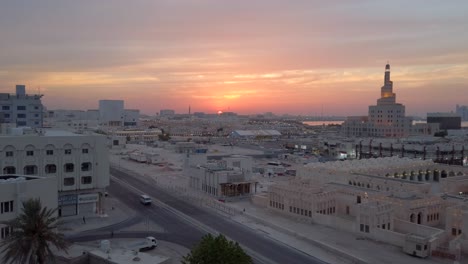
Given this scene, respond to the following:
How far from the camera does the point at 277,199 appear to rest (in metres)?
41.5

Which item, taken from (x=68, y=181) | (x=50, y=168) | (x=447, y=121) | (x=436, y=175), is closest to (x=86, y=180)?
(x=68, y=181)

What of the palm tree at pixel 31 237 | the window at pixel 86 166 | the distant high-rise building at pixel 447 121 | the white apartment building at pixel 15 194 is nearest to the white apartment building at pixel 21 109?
the window at pixel 86 166

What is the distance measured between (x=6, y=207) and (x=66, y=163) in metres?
13.6

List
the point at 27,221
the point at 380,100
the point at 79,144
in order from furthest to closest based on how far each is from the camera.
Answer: the point at 380,100
the point at 79,144
the point at 27,221

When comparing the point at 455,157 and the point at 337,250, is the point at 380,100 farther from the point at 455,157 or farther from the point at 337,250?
the point at 337,250

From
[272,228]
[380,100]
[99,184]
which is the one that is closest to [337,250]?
[272,228]

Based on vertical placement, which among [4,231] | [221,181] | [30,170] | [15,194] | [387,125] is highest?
[387,125]

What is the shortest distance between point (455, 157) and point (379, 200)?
4993 cm

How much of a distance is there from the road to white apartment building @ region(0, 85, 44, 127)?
42.2 m

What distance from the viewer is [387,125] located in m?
133

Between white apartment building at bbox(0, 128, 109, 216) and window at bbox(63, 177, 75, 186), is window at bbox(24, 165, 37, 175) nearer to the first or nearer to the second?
white apartment building at bbox(0, 128, 109, 216)

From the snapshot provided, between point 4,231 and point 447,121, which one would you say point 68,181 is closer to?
point 4,231

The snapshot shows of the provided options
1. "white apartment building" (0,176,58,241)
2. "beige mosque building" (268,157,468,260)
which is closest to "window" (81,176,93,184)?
"white apartment building" (0,176,58,241)

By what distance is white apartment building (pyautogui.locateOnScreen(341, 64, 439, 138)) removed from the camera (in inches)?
5177
